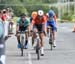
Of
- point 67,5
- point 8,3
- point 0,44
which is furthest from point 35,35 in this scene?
point 67,5

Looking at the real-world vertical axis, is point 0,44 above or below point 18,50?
above

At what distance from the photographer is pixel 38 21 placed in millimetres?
18812

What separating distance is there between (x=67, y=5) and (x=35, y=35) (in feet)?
166

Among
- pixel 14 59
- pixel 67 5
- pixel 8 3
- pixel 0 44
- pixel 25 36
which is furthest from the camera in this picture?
pixel 67 5

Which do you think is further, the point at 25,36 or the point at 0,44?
the point at 25,36

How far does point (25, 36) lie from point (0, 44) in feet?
30.6

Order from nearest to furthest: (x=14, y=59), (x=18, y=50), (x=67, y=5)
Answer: (x=14, y=59), (x=18, y=50), (x=67, y=5)

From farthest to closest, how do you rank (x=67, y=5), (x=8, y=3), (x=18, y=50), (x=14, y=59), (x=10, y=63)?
(x=67, y=5) → (x=8, y=3) → (x=18, y=50) → (x=14, y=59) → (x=10, y=63)

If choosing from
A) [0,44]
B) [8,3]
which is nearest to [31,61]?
[0,44]

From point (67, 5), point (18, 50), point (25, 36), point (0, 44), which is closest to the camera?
point (0, 44)

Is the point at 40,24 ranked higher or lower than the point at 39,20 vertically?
lower

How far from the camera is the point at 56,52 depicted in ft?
68.3

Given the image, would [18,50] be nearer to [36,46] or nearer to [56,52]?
[56,52]

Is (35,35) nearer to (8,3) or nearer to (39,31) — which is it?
(39,31)
